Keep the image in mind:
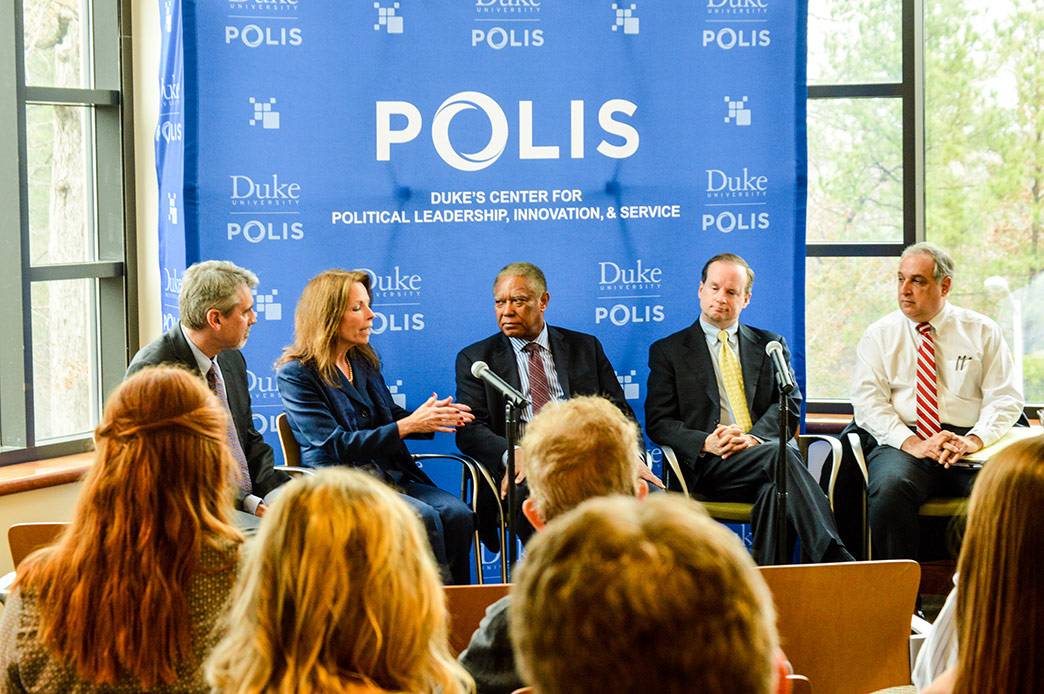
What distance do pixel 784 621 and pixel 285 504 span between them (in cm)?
174

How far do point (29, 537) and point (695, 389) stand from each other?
2834 millimetres

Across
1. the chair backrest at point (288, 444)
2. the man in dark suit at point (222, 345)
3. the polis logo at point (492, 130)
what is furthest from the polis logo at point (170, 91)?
the chair backrest at point (288, 444)

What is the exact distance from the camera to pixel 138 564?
6.59 ft

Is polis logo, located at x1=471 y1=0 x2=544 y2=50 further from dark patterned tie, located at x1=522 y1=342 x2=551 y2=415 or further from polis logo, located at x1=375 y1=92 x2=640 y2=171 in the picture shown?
dark patterned tie, located at x1=522 y1=342 x2=551 y2=415

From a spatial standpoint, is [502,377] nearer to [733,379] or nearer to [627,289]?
[627,289]

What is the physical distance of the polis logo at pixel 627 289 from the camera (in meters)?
5.46

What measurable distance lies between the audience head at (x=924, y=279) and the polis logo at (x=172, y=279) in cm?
318

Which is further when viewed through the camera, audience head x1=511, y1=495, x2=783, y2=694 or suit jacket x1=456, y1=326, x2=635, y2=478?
suit jacket x1=456, y1=326, x2=635, y2=478

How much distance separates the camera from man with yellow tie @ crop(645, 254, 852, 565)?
4875mm

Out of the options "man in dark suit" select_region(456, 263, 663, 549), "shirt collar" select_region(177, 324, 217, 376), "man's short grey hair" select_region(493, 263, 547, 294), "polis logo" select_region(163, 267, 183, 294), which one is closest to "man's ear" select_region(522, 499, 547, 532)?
"shirt collar" select_region(177, 324, 217, 376)

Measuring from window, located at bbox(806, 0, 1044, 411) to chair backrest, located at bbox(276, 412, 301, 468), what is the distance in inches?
111

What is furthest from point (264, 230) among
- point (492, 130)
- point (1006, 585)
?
point (1006, 585)

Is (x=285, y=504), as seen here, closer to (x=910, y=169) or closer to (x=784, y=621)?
(x=784, y=621)

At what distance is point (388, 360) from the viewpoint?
5.40 metres
